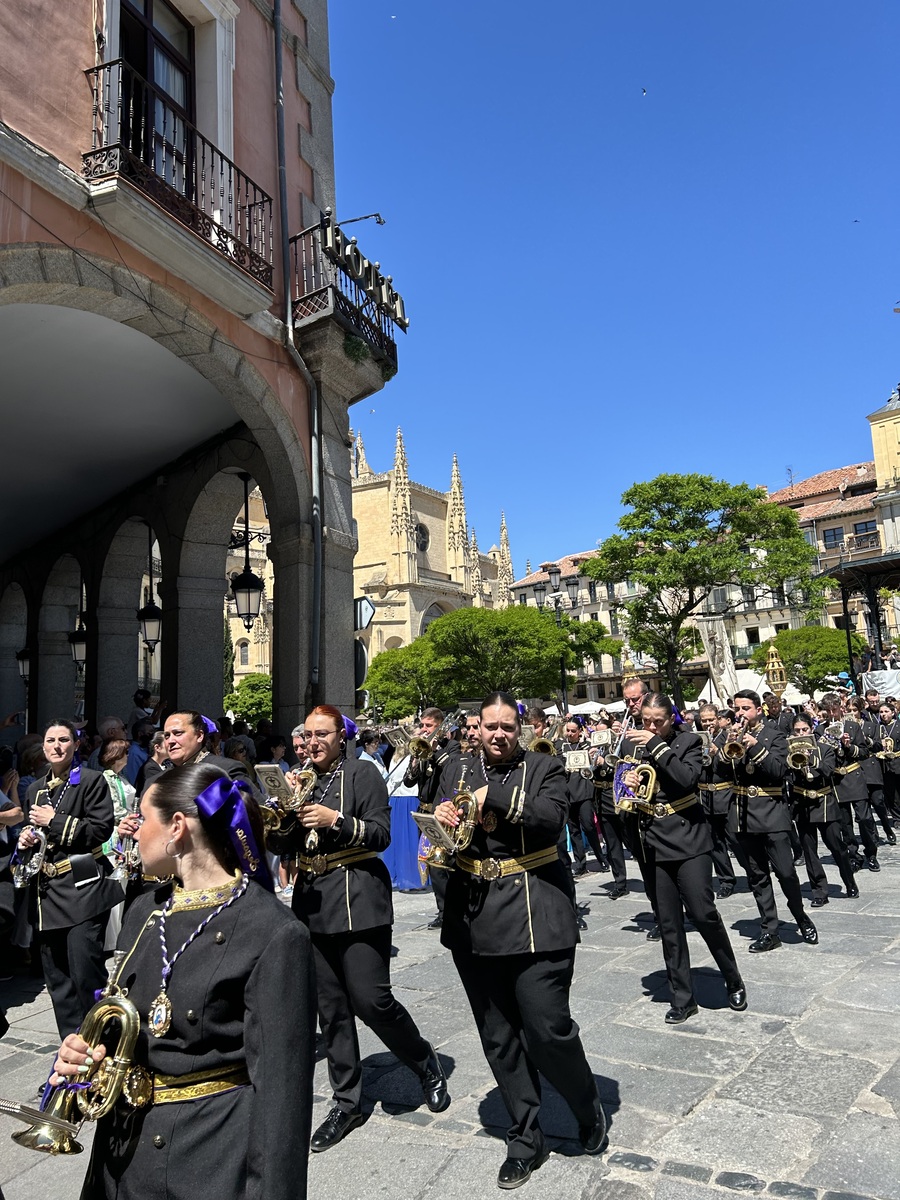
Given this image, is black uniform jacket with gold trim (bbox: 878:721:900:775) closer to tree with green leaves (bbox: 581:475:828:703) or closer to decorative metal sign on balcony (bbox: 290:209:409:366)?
decorative metal sign on balcony (bbox: 290:209:409:366)

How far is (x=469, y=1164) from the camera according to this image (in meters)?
3.71

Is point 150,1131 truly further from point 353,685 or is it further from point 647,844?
point 353,685

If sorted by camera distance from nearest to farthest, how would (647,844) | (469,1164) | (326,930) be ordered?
(469,1164) < (326,930) < (647,844)

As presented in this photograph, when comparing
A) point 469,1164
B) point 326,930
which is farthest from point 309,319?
point 469,1164

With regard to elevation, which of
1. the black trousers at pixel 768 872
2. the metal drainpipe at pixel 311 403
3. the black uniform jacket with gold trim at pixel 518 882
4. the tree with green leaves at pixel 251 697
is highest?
the metal drainpipe at pixel 311 403

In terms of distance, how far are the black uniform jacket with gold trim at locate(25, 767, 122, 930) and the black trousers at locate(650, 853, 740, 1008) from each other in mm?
3378

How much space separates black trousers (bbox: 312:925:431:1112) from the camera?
4156 mm

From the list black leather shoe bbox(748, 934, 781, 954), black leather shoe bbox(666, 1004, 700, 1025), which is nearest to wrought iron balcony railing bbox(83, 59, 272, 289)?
black leather shoe bbox(666, 1004, 700, 1025)

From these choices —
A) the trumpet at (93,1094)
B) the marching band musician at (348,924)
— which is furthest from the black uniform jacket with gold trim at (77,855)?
the trumpet at (93,1094)

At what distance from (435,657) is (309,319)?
Answer: 49.0m

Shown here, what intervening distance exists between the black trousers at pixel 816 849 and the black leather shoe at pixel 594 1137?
19.4 ft

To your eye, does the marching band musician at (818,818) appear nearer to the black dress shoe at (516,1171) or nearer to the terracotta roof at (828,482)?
the black dress shoe at (516,1171)

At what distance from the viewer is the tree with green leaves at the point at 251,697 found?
5806 cm

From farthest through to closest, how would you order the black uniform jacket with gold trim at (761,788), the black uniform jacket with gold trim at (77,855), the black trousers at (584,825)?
the black trousers at (584,825) → the black uniform jacket with gold trim at (761,788) → the black uniform jacket with gold trim at (77,855)
